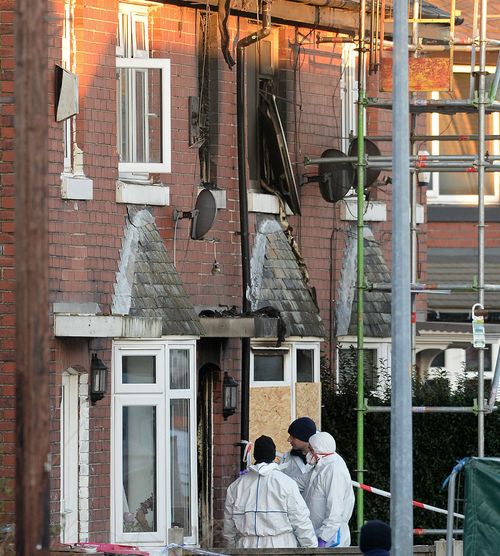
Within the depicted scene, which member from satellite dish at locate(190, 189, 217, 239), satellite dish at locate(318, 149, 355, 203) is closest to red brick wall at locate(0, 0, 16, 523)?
satellite dish at locate(190, 189, 217, 239)

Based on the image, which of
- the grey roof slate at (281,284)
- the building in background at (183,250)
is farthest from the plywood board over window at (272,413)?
the grey roof slate at (281,284)

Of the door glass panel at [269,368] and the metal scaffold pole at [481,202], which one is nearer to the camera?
the metal scaffold pole at [481,202]

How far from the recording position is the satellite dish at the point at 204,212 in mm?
17797

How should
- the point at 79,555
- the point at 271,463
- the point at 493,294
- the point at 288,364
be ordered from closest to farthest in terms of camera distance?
the point at 79,555 → the point at 271,463 → the point at 288,364 → the point at 493,294

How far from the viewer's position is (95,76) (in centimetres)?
1689

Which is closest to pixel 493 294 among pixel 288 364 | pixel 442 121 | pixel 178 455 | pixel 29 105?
pixel 442 121

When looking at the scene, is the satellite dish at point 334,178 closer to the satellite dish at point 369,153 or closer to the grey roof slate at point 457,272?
the satellite dish at point 369,153

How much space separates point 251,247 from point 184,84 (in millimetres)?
1840

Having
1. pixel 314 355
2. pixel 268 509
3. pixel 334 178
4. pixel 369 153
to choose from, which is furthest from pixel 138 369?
pixel 369 153

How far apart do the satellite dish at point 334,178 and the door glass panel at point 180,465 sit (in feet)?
11.2

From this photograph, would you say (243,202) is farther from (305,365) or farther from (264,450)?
(264,450)

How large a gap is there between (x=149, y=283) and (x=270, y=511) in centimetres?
358

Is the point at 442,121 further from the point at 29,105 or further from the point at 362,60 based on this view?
the point at 29,105

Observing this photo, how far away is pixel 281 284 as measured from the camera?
19.1 m
